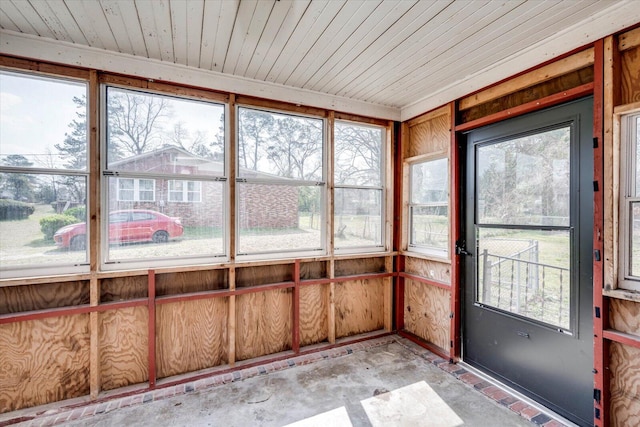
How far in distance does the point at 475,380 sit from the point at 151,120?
12.1ft

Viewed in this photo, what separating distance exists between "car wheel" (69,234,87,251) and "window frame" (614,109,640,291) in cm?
382

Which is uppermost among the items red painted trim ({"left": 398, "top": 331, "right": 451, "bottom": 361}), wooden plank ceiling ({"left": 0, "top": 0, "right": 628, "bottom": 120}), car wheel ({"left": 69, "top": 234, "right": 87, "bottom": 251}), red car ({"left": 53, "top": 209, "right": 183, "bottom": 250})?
wooden plank ceiling ({"left": 0, "top": 0, "right": 628, "bottom": 120})

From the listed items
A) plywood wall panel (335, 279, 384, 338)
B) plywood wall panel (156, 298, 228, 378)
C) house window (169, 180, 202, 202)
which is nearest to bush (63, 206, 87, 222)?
house window (169, 180, 202, 202)

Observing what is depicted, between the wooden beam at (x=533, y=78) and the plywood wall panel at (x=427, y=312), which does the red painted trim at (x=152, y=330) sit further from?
the wooden beam at (x=533, y=78)

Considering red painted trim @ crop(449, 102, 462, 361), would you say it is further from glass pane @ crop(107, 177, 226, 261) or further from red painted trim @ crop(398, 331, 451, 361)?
glass pane @ crop(107, 177, 226, 261)

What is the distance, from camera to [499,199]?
8.62 feet

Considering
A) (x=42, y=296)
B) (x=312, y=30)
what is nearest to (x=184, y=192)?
(x=42, y=296)

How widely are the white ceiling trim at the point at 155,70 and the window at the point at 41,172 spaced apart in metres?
0.18

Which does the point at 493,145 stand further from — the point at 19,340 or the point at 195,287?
the point at 19,340

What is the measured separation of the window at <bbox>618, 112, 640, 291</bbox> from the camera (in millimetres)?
1802

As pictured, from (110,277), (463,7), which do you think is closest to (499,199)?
(463,7)

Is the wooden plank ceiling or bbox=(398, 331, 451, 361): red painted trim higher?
the wooden plank ceiling

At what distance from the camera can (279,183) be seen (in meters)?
3.08

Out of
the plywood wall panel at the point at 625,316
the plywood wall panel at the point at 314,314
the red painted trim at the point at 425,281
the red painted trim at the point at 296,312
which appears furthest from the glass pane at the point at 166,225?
the plywood wall panel at the point at 625,316
